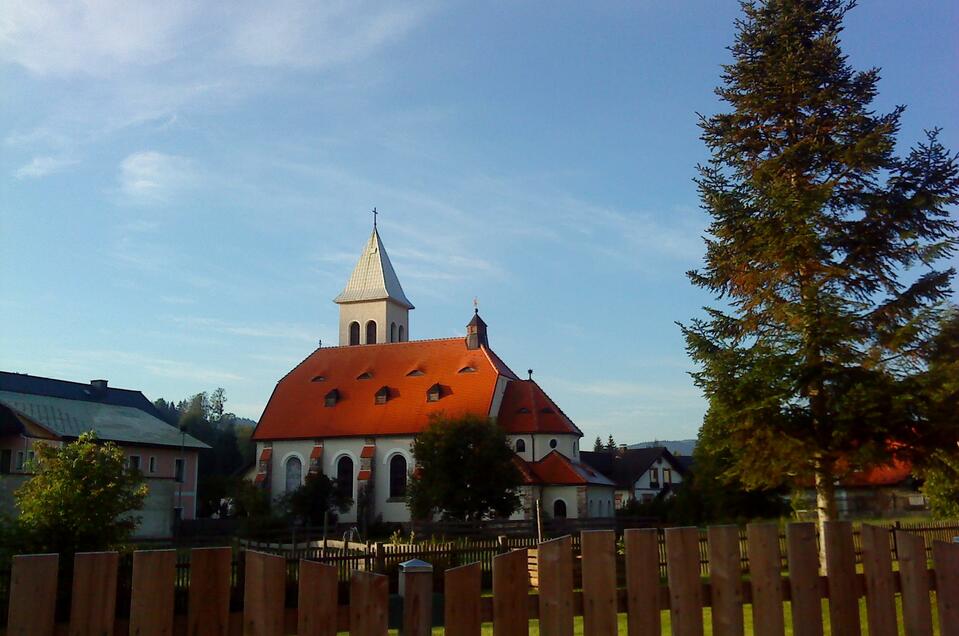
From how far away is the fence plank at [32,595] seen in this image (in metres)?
3.59

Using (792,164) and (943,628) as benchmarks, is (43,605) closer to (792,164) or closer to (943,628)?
(943,628)

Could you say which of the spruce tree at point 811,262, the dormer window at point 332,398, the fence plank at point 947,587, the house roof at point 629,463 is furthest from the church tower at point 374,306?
the fence plank at point 947,587

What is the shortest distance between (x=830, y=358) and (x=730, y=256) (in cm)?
369

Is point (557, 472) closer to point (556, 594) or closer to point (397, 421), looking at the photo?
point (397, 421)

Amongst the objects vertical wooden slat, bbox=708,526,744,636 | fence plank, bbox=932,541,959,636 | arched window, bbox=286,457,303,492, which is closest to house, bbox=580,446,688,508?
arched window, bbox=286,457,303,492

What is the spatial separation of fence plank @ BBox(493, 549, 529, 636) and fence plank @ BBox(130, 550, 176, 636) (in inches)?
63.1

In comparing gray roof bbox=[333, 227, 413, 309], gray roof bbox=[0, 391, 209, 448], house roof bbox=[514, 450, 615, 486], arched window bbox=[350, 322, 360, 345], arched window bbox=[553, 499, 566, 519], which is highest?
gray roof bbox=[333, 227, 413, 309]

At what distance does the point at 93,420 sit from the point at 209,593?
152 ft

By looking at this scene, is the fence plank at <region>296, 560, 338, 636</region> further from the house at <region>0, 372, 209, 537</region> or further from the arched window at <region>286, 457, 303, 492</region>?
the arched window at <region>286, 457, 303, 492</region>

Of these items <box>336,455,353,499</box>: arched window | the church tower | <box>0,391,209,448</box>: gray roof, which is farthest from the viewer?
the church tower

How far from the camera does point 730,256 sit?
2025cm

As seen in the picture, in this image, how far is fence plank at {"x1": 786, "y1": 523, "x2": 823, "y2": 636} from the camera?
15.9 ft

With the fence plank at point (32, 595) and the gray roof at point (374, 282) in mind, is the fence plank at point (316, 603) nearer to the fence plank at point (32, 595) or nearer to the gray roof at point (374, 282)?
the fence plank at point (32, 595)

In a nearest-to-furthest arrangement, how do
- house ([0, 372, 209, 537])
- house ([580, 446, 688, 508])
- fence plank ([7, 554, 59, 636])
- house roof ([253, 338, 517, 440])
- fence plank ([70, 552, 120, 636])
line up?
fence plank ([7, 554, 59, 636])
fence plank ([70, 552, 120, 636])
house ([0, 372, 209, 537])
house roof ([253, 338, 517, 440])
house ([580, 446, 688, 508])
